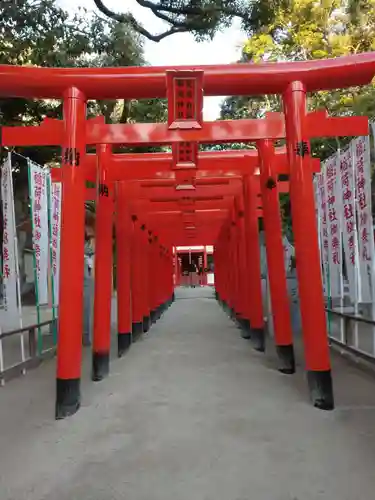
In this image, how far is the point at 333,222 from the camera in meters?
7.78

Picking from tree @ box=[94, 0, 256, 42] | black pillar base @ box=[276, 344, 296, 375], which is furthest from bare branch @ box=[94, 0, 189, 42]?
black pillar base @ box=[276, 344, 296, 375]

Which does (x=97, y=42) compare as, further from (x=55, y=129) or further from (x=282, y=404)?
(x=282, y=404)

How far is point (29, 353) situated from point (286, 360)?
3.64 meters

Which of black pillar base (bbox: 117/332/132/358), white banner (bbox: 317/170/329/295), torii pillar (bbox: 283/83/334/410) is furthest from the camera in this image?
black pillar base (bbox: 117/332/132/358)

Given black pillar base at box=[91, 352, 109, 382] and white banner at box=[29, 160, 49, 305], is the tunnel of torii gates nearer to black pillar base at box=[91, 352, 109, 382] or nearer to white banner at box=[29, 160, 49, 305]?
black pillar base at box=[91, 352, 109, 382]

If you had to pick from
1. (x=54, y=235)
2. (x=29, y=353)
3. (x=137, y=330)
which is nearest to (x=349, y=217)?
(x=54, y=235)

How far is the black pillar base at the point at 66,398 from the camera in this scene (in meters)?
4.95

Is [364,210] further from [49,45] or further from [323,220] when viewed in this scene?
[49,45]

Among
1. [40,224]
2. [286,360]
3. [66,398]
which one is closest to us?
[66,398]

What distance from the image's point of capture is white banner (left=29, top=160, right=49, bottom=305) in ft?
24.4

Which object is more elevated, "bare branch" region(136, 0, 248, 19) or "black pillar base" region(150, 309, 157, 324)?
"bare branch" region(136, 0, 248, 19)

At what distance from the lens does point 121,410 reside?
5.07 metres

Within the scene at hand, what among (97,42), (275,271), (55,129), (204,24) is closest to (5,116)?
(97,42)

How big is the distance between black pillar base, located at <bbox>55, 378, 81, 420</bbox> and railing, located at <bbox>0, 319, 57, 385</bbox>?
1.61 metres
